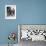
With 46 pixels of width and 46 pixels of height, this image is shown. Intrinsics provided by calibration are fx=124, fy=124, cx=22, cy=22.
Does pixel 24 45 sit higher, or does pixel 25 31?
pixel 25 31

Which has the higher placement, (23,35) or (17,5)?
(17,5)

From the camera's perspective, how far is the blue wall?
3.16 meters

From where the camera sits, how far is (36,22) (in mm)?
3174

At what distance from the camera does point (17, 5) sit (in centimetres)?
317

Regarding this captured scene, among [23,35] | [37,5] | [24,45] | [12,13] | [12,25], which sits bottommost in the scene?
[24,45]

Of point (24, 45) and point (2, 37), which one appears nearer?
point (24, 45)

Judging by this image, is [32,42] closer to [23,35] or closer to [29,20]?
[23,35]

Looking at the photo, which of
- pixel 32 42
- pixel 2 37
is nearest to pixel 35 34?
pixel 32 42

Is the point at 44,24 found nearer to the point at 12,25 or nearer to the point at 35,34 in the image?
the point at 35,34

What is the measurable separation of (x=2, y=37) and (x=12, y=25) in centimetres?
40

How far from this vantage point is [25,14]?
3.18m

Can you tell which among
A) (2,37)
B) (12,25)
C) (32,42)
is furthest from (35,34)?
(2,37)

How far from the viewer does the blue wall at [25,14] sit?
3.16m

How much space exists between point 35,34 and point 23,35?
0.29 metres
